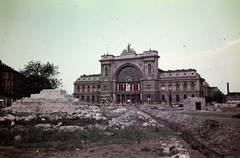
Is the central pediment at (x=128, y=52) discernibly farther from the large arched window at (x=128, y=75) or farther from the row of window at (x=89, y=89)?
the row of window at (x=89, y=89)

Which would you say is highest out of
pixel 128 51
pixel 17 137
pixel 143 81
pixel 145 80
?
pixel 128 51

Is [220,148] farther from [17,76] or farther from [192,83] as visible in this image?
[192,83]

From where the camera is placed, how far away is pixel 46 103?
1156 inches

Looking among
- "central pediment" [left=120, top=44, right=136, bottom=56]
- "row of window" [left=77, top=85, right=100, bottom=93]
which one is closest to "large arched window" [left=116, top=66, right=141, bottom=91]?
"central pediment" [left=120, top=44, right=136, bottom=56]

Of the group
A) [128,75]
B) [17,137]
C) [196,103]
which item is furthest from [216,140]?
[128,75]

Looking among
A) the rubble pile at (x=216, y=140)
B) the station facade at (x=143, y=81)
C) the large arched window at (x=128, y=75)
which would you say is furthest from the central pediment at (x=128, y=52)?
the rubble pile at (x=216, y=140)

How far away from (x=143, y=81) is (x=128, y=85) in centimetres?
587

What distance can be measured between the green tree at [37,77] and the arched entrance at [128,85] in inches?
1120

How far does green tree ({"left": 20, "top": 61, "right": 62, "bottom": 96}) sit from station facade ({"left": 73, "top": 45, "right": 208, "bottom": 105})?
20.6m

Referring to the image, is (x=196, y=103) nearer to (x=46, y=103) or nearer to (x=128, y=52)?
(x=46, y=103)

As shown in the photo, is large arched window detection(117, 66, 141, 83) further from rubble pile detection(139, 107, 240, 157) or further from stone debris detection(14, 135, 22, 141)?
stone debris detection(14, 135, 22, 141)

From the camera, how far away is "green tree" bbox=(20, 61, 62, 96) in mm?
44656

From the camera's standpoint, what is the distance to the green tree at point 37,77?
44.7 m

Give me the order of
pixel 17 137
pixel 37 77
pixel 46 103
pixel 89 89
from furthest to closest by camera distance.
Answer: pixel 89 89
pixel 37 77
pixel 46 103
pixel 17 137
